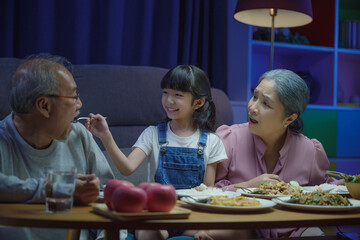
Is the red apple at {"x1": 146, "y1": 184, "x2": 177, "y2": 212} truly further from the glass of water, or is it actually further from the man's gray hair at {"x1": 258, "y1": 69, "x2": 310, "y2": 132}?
the man's gray hair at {"x1": 258, "y1": 69, "x2": 310, "y2": 132}

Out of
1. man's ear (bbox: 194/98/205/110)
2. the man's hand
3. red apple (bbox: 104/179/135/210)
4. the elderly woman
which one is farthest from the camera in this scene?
man's ear (bbox: 194/98/205/110)

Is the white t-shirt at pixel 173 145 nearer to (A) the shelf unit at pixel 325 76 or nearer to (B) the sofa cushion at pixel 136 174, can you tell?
(B) the sofa cushion at pixel 136 174

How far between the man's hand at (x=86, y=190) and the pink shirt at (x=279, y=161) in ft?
3.07

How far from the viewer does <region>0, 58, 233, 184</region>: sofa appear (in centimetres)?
240

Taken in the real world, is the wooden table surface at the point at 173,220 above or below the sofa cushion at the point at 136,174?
above

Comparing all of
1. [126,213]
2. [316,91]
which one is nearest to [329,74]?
[316,91]

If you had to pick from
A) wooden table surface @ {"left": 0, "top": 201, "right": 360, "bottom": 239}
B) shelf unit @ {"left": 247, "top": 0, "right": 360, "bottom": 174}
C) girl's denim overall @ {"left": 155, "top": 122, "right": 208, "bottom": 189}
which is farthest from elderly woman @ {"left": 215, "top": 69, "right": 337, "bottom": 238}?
shelf unit @ {"left": 247, "top": 0, "right": 360, "bottom": 174}

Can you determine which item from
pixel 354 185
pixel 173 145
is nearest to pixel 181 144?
pixel 173 145

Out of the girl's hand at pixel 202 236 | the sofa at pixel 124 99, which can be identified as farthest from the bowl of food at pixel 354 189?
the sofa at pixel 124 99

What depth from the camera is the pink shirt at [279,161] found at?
2.08 metres

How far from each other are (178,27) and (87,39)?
0.70 metres

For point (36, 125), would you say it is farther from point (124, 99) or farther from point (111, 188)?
point (124, 99)

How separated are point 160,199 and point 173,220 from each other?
0.06 metres

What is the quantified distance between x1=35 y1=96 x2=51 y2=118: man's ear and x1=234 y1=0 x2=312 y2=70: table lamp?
1.90 metres
